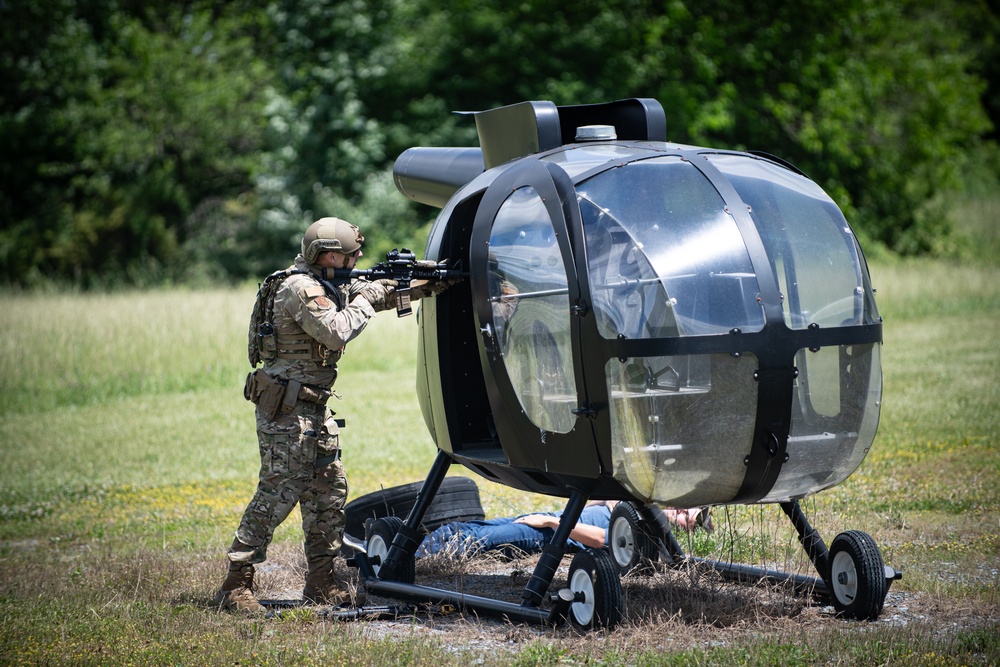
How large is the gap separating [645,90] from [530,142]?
23.9 m

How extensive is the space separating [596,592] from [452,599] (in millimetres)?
941

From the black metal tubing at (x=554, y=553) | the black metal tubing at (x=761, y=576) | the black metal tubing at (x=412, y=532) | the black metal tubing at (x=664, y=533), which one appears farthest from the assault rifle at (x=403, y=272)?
the black metal tubing at (x=761, y=576)

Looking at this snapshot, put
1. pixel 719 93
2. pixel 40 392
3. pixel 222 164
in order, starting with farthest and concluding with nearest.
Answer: pixel 222 164
pixel 719 93
pixel 40 392

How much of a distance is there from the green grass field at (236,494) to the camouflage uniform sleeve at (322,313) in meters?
1.47

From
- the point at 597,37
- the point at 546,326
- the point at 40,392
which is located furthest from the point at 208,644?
the point at 597,37

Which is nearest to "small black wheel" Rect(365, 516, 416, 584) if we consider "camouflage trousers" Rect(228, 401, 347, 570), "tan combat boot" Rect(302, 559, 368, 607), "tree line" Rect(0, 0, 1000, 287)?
"tan combat boot" Rect(302, 559, 368, 607)

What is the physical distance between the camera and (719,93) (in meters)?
28.1

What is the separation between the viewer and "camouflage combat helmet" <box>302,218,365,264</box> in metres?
5.78

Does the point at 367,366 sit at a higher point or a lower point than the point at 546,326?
lower

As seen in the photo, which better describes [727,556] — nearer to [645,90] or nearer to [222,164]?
[645,90]

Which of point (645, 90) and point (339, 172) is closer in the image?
point (339, 172)

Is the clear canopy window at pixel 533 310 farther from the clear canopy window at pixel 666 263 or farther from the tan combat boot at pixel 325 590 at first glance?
the tan combat boot at pixel 325 590

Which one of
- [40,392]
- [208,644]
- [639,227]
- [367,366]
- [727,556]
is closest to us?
[639,227]

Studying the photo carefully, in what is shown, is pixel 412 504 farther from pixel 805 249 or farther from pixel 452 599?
pixel 805 249
